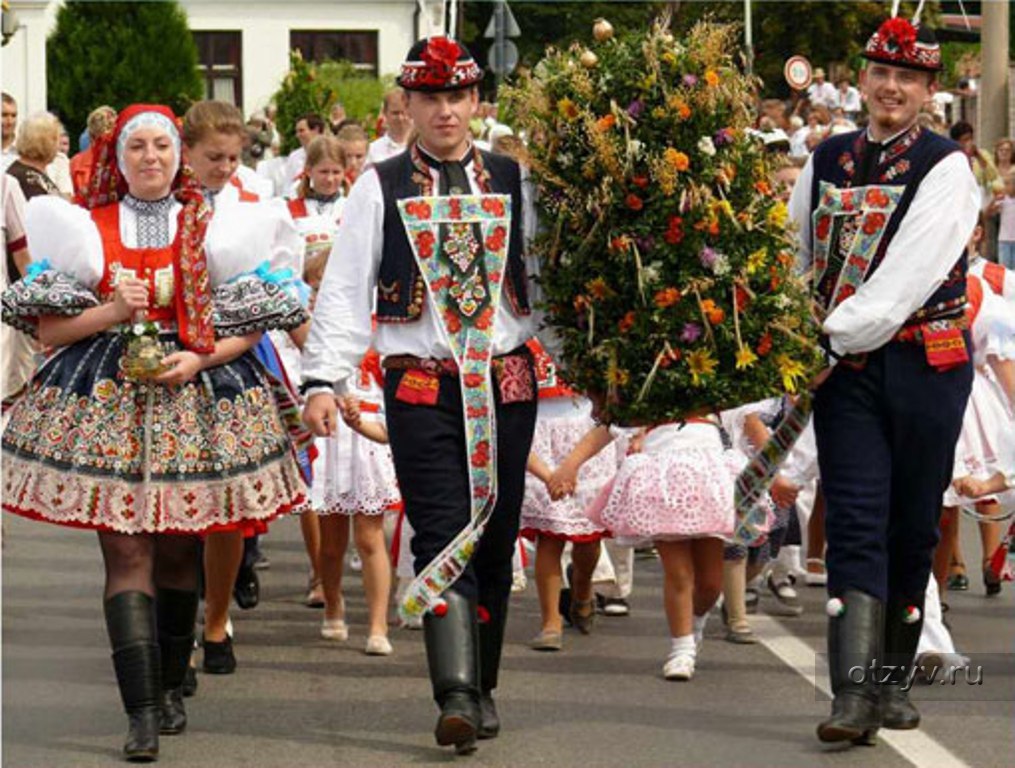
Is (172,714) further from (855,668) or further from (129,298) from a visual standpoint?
(855,668)

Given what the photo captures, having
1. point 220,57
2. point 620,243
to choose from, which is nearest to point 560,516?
point 620,243

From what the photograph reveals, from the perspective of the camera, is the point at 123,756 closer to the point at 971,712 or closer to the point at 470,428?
the point at 470,428

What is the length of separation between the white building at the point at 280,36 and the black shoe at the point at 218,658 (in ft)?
175

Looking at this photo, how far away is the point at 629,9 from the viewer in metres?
63.1

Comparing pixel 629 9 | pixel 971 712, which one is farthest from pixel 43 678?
pixel 629 9

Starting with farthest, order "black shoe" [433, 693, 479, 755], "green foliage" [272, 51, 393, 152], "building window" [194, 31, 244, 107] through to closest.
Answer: "building window" [194, 31, 244, 107]
"green foliage" [272, 51, 393, 152]
"black shoe" [433, 693, 479, 755]

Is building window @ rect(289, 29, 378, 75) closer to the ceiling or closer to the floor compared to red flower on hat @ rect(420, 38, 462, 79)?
closer to the ceiling

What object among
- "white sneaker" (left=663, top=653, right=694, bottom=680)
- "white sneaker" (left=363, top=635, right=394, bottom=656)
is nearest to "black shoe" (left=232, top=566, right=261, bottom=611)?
"white sneaker" (left=363, top=635, right=394, bottom=656)

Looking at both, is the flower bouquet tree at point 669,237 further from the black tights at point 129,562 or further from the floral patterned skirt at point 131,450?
the black tights at point 129,562

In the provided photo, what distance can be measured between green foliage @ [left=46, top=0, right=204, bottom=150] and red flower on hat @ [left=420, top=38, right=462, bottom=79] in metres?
41.8

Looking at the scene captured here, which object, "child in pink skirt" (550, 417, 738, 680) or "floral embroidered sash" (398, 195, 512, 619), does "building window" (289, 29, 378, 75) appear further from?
"floral embroidered sash" (398, 195, 512, 619)

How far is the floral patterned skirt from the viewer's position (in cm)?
807

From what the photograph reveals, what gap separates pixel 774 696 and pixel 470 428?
68.6 inches

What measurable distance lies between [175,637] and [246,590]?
2822 mm
